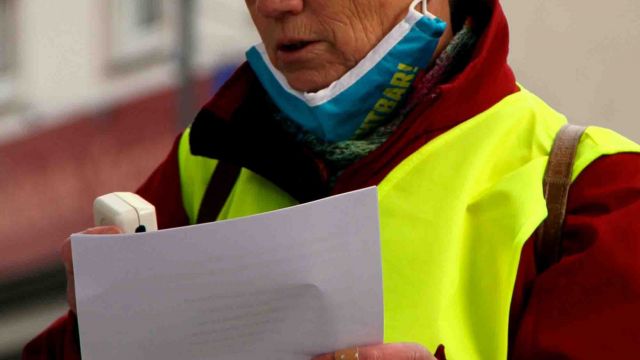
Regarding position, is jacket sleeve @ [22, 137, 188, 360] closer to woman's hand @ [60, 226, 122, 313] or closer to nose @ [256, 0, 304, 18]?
woman's hand @ [60, 226, 122, 313]

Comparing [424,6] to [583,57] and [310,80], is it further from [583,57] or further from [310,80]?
[583,57]

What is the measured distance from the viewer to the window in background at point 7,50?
6129 mm

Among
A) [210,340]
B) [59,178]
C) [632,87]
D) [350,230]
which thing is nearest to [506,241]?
[350,230]

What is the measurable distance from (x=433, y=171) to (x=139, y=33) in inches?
Result: 162

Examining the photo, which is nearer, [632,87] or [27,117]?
[632,87]

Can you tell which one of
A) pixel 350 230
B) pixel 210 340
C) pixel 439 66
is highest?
pixel 439 66

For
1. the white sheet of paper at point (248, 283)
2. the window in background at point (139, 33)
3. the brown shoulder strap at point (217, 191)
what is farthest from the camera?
the window in background at point (139, 33)

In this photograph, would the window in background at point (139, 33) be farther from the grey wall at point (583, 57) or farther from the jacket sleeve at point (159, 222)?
the jacket sleeve at point (159, 222)

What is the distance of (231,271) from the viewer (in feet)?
7.36

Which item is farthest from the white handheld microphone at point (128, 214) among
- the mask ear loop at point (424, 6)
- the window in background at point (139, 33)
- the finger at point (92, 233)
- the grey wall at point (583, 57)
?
the window in background at point (139, 33)

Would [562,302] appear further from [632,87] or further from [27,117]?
[27,117]

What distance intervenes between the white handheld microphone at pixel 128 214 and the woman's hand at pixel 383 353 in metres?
0.42

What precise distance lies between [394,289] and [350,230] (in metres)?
0.29

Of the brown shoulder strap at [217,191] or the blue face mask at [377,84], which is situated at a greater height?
the blue face mask at [377,84]
